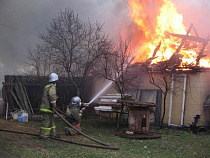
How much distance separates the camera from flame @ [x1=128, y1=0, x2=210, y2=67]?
38.2 ft

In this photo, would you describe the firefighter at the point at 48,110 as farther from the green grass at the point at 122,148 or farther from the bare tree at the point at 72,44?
the bare tree at the point at 72,44

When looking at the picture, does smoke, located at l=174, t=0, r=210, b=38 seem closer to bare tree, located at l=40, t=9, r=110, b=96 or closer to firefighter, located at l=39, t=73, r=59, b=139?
bare tree, located at l=40, t=9, r=110, b=96

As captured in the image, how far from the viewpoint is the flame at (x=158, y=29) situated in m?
11.6

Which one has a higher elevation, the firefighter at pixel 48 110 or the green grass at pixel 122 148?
Answer: the firefighter at pixel 48 110

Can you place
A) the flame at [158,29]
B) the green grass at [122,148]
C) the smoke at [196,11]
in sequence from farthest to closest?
the smoke at [196,11] < the flame at [158,29] < the green grass at [122,148]

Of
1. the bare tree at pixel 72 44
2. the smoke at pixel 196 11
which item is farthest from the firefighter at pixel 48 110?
the smoke at pixel 196 11

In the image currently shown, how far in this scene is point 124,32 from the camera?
633 inches

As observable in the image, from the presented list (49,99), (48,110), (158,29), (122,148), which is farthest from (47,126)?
(158,29)

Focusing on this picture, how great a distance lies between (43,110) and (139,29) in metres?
10.1

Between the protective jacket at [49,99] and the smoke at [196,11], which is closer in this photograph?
the protective jacket at [49,99]

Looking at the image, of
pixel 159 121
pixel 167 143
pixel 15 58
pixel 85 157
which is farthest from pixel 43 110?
pixel 15 58

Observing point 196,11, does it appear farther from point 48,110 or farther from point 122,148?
point 48,110

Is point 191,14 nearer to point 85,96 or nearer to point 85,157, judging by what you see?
point 85,96

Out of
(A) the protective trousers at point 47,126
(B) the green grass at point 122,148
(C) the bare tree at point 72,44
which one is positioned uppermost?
(C) the bare tree at point 72,44
